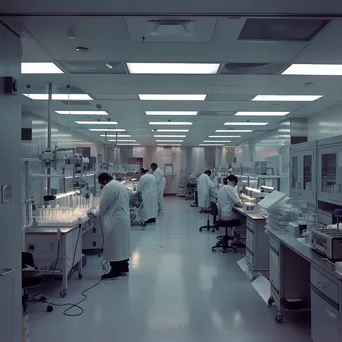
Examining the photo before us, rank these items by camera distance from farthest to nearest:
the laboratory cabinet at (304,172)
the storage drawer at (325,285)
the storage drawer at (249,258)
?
the storage drawer at (249,258), the laboratory cabinet at (304,172), the storage drawer at (325,285)

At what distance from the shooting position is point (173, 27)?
2.54 metres

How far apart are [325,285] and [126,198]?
276 centimetres

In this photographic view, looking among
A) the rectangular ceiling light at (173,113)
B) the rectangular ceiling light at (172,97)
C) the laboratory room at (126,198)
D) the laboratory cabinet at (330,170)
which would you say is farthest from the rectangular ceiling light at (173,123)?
the laboratory cabinet at (330,170)

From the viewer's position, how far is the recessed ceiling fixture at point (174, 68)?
3.55 meters

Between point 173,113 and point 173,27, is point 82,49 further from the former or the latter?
point 173,113

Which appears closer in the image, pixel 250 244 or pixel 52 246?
pixel 52 246

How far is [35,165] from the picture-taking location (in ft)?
12.2

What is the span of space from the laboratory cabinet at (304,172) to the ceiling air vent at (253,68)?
0.86m

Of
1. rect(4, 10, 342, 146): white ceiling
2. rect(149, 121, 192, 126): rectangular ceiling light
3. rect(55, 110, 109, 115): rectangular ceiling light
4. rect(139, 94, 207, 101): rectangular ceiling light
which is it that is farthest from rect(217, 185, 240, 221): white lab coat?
rect(55, 110, 109, 115): rectangular ceiling light

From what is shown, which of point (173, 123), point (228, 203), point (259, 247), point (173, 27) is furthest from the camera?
point (173, 123)

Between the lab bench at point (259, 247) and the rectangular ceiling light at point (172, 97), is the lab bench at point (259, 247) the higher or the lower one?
the lower one

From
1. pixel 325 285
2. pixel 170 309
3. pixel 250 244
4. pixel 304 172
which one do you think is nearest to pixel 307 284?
pixel 325 285

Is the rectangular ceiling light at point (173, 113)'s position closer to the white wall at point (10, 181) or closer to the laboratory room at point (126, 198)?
the laboratory room at point (126, 198)

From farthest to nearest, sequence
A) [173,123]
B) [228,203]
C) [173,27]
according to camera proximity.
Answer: [173,123], [228,203], [173,27]
